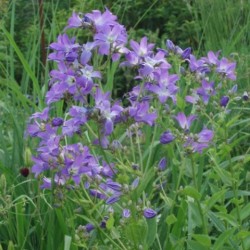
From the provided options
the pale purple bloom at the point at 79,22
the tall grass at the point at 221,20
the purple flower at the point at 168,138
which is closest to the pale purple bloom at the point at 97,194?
the purple flower at the point at 168,138

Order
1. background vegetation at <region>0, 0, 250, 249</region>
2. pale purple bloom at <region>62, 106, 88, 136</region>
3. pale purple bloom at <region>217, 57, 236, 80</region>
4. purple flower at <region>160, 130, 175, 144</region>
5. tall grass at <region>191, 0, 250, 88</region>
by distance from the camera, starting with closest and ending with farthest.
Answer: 1. pale purple bloom at <region>62, 106, 88, 136</region>
2. purple flower at <region>160, 130, 175, 144</region>
3. pale purple bloom at <region>217, 57, 236, 80</region>
4. background vegetation at <region>0, 0, 250, 249</region>
5. tall grass at <region>191, 0, 250, 88</region>

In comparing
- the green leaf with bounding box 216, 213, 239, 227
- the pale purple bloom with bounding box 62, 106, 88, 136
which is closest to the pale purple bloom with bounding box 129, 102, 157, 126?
the pale purple bloom with bounding box 62, 106, 88, 136

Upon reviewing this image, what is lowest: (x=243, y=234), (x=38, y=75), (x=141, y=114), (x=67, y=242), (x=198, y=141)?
(x=38, y=75)

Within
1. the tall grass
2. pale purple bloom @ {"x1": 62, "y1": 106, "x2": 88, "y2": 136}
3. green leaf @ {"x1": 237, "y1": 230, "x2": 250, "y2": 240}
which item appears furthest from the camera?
the tall grass

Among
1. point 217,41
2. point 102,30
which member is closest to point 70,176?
point 102,30

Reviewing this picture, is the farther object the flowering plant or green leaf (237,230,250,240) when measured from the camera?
green leaf (237,230,250,240)

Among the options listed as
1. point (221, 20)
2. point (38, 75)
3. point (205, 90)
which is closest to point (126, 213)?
point (205, 90)

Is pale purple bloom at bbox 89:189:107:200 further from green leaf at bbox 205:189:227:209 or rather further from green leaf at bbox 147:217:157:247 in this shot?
green leaf at bbox 205:189:227:209

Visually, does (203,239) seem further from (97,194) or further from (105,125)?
(105,125)

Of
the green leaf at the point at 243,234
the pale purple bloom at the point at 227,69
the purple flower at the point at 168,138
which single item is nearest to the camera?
the purple flower at the point at 168,138

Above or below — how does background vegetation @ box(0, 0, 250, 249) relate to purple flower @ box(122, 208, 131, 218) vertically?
below

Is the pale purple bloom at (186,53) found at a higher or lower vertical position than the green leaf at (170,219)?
higher

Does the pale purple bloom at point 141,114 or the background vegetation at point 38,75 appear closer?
the pale purple bloom at point 141,114

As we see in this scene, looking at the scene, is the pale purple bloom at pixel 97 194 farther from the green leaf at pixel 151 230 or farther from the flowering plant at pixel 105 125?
the green leaf at pixel 151 230
